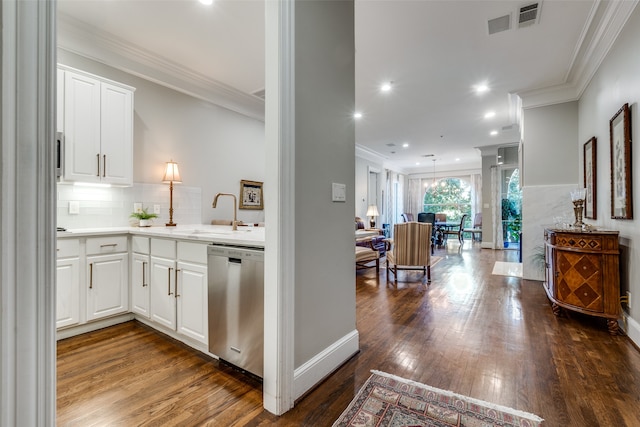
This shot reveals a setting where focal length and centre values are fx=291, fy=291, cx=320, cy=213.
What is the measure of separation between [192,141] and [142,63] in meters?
1.02

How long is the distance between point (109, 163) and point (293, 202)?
2415mm

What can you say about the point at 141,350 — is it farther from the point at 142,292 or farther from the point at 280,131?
the point at 280,131

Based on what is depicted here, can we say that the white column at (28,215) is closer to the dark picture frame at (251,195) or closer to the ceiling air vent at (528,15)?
the ceiling air vent at (528,15)

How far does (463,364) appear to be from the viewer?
6.47 ft

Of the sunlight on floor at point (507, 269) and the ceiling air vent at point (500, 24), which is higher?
the ceiling air vent at point (500, 24)

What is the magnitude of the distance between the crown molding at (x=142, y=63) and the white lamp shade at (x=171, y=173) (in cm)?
101

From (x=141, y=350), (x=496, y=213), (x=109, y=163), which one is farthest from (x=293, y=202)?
(x=496, y=213)

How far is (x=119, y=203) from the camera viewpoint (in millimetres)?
3230

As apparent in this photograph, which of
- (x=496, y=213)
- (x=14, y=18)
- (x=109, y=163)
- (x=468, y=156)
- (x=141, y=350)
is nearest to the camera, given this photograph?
(x=14, y=18)

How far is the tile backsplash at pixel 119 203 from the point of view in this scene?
2877 millimetres

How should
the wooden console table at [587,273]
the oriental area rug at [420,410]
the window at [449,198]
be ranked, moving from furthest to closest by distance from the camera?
the window at [449,198], the wooden console table at [587,273], the oriental area rug at [420,410]

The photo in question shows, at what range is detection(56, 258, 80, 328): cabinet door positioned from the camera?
2.38m

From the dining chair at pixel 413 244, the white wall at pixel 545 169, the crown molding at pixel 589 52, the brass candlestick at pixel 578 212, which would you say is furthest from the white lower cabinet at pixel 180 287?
the white wall at pixel 545 169

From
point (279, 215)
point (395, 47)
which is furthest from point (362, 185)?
point (279, 215)
